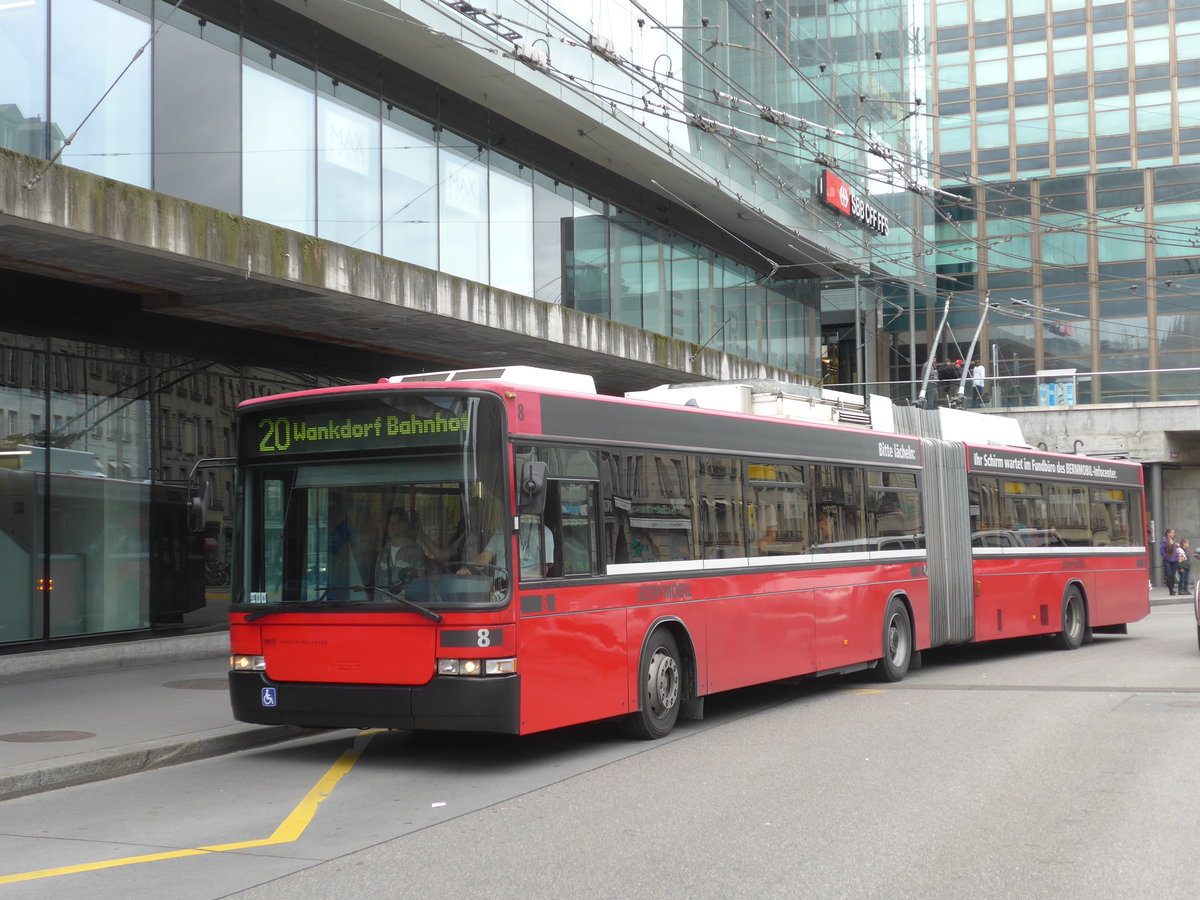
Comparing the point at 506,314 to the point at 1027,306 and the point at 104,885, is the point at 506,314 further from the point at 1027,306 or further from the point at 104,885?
the point at 1027,306

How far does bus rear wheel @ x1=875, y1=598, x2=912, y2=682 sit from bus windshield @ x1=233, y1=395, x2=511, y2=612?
7224mm

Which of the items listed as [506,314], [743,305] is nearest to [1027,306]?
[743,305]

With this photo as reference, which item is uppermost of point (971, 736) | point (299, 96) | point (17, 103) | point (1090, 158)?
point (1090, 158)

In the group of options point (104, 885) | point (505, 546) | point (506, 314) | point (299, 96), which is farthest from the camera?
point (506, 314)

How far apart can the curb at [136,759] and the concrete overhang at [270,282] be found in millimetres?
4811

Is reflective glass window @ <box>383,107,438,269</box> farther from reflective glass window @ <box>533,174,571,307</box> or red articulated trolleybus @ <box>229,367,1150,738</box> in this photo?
red articulated trolleybus @ <box>229,367,1150,738</box>

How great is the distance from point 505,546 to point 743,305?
2363cm

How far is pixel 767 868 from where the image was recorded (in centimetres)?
640

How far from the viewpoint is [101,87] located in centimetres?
1451

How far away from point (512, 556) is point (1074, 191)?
4838 cm

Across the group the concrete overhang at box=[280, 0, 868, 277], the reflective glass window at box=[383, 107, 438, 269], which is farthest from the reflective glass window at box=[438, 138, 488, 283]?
the concrete overhang at box=[280, 0, 868, 277]

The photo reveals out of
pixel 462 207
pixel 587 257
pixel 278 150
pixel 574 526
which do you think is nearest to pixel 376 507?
pixel 574 526

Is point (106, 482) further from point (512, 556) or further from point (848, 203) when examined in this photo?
point (848, 203)

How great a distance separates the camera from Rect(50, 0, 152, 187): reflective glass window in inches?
553
